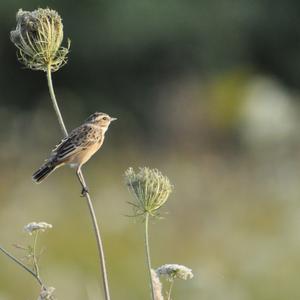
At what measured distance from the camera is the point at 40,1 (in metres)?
20.3

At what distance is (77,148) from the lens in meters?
5.54

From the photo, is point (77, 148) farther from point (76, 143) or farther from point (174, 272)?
point (174, 272)

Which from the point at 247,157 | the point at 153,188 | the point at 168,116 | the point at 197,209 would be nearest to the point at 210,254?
the point at 197,209

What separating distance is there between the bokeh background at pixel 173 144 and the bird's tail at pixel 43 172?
1.88 ft

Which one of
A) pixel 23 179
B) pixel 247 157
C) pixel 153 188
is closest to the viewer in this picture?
pixel 153 188

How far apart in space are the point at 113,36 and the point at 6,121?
792 centimetres

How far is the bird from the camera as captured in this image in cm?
538

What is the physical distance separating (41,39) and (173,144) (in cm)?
1049

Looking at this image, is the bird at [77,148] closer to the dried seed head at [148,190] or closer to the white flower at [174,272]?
the dried seed head at [148,190]

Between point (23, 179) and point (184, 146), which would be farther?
point (184, 146)

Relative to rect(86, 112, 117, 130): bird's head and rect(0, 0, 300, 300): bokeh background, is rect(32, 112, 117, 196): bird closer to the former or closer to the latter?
rect(86, 112, 117, 130): bird's head

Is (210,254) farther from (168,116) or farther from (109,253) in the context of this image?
(168,116)

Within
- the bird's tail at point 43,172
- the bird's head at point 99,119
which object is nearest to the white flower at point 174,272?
the bird's tail at point 43,172

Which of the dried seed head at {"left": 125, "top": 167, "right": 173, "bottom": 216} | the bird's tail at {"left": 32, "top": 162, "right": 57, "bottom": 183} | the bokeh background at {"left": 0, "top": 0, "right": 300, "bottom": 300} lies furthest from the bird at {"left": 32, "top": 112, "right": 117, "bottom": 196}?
the dried seed head at {"left": 125, "top": 167, "right": 173, "bottom": 216}
